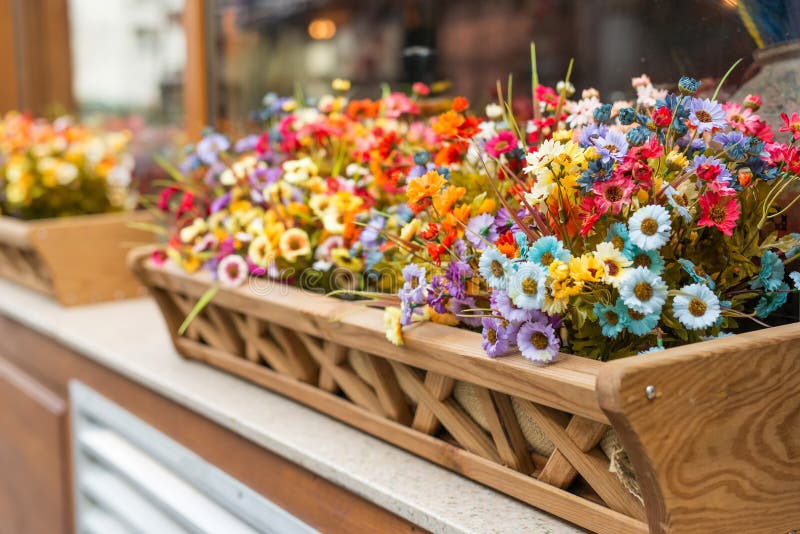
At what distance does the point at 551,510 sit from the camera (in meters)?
0.84

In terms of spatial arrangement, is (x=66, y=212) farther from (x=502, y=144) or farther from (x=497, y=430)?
(x=497, y=430)

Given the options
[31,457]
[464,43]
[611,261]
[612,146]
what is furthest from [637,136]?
[31,457]

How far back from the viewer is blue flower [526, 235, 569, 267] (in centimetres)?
77

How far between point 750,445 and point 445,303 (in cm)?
36

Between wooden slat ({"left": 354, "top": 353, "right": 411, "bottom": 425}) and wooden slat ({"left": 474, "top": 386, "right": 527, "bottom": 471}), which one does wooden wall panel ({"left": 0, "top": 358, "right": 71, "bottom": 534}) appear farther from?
wooden slat ({"left": 474, "top": 386, "right": 527, "bottom": 471})

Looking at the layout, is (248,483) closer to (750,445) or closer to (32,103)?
(750,445)

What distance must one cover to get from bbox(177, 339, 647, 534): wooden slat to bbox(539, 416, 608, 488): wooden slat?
11 millimetres

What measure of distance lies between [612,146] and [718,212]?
0.12 meters

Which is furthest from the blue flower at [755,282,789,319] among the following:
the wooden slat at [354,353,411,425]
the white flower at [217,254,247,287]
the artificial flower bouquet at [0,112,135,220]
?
the artificial flower bouquet at [0,112,135,220]

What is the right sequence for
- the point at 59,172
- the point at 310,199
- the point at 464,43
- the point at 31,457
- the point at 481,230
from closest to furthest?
the point at 481,230 < the point at 310,199 < the point at 464,43 < the point at 31,457 < the point at 59,172

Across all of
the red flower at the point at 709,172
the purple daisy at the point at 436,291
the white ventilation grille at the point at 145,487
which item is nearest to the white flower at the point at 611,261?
the red flower at the point at 709,172

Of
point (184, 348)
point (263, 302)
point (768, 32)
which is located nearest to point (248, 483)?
point (263, 302)

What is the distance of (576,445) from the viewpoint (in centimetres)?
79

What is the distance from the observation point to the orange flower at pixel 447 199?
884mm
